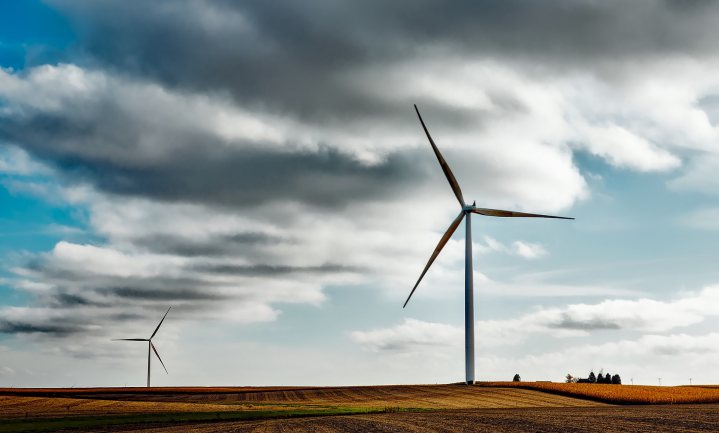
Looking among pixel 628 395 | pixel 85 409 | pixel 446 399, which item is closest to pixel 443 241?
pixel 446 399

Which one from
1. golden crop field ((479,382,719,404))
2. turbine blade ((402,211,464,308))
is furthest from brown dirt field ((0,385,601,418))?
Answer: turbine blade ((402,211,464,308))

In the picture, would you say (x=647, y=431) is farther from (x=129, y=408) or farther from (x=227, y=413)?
(x=129, y=408)

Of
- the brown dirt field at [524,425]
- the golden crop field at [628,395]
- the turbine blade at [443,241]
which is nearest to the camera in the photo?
the brown dirt field at [524,425]

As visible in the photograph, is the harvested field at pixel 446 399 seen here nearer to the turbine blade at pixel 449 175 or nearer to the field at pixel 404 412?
→ the field at pixel 404 412

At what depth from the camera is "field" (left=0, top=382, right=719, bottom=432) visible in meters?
39.8

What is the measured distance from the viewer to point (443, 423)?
38688 mm

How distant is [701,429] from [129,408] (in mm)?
49376

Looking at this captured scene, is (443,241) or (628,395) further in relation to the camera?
(443,241)

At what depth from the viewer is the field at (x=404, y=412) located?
130 feet

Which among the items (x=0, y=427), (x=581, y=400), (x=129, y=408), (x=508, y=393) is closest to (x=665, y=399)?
(x=581, y=400)

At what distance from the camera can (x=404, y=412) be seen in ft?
177

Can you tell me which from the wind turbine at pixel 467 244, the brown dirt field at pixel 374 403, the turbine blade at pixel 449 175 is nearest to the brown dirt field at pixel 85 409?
the brown dirt field at pixel 374 403

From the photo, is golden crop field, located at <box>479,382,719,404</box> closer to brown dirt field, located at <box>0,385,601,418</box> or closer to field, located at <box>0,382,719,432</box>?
field, located at <box>0,382,719,432</box>

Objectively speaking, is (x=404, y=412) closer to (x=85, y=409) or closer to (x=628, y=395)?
(x=85, y=409)
